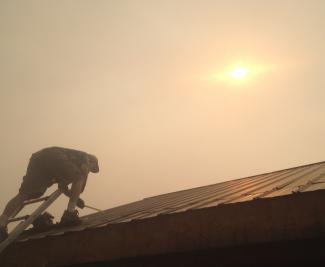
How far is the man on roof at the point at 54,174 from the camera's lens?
5.61 m

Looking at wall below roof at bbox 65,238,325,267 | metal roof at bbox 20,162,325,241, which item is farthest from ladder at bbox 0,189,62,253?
wall below roof at bbox 65,238,325,267

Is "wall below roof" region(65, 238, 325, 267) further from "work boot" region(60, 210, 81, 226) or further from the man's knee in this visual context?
the man's knee

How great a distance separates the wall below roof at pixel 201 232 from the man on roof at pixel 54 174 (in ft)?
8.37

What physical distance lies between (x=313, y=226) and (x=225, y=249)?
66 cm

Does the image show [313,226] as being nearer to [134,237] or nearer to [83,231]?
[134,237]

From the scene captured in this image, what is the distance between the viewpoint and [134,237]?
2.55m

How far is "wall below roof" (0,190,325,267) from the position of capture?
1.85 metres

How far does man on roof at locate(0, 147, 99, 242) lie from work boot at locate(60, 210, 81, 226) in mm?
464

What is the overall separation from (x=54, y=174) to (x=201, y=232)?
4328mm

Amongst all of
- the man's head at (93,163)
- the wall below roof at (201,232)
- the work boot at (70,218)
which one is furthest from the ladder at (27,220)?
the man's head at (93,163)

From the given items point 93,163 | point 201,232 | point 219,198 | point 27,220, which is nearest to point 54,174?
point 93,163

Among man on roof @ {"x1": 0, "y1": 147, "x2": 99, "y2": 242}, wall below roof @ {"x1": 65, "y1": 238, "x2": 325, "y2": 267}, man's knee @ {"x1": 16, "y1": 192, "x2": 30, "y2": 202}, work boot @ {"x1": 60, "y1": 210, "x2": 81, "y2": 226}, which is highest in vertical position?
man on roof @ {"x1": 0, "y1": 147, "x2": 99, "y2": 242}

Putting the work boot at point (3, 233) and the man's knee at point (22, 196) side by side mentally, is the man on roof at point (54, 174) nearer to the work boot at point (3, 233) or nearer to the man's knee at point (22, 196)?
the man's knee at point (22, 196)

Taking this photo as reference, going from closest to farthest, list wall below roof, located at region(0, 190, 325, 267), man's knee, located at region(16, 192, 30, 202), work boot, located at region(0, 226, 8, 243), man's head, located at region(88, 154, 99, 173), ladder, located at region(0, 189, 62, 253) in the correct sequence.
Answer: wall below roof, located at region(0, 190, 325, 267), ladder, located at region(0, 189, 62, 253), work boot, located at region(0, 226, 8, 243), man's knee, located at region(16, 192, 30, 202), man's head, located at region(88, 154, 99, 173)
